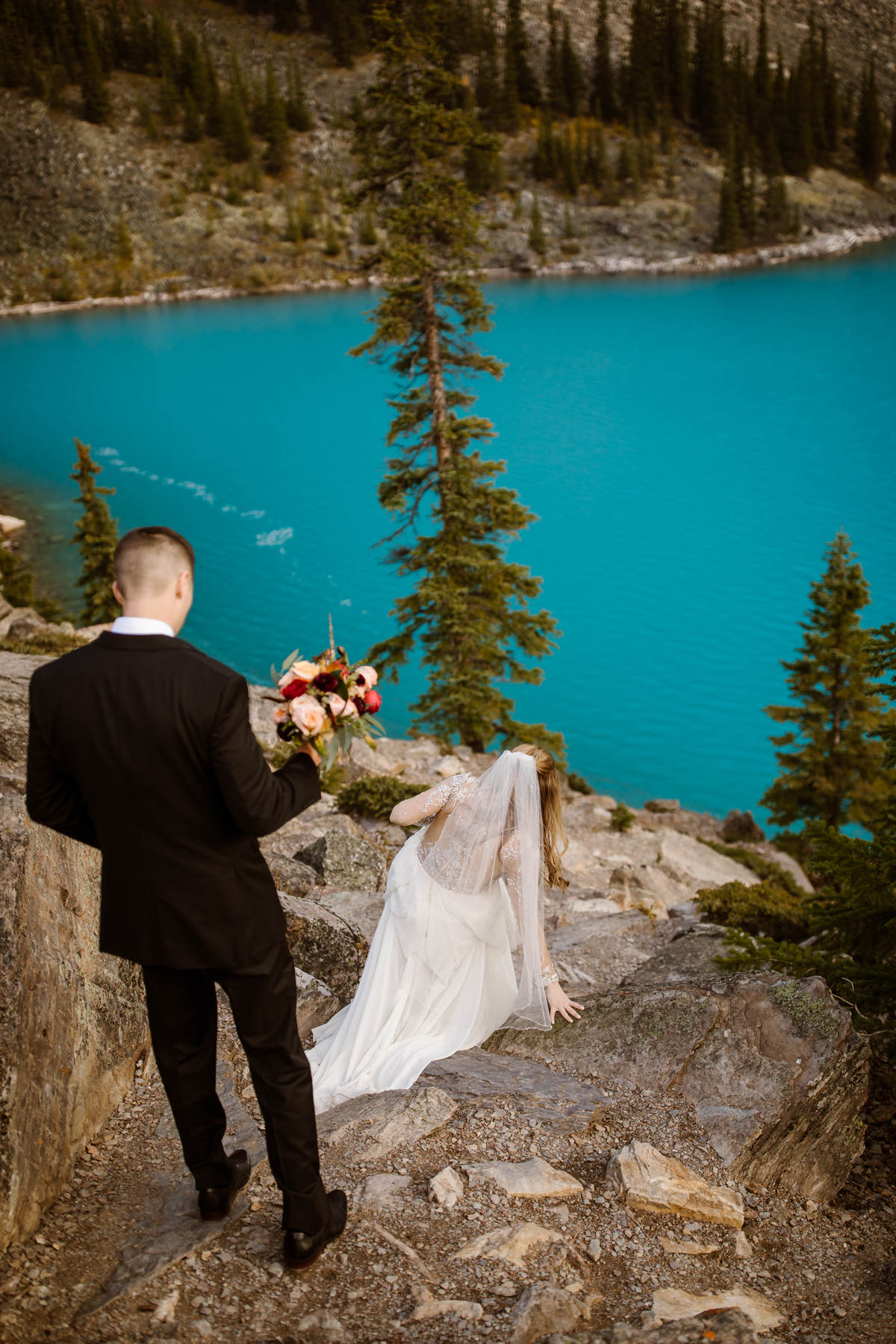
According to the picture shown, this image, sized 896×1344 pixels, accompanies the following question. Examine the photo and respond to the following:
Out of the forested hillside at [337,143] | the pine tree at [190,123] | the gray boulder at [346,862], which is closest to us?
the gray boulder at [346,862]

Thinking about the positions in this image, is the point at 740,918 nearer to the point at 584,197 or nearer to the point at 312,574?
the point at 312,574

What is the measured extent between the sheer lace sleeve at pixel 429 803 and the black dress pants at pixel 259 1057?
223 cm

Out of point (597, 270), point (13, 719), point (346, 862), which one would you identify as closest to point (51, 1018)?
point (346, 862)

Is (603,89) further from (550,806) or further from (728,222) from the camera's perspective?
(550,806)

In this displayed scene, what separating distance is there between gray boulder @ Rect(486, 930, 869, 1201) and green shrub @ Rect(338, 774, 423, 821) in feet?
23.2

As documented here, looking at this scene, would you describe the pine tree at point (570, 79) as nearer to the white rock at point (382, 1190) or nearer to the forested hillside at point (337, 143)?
the forested hillside at point (337, 143)

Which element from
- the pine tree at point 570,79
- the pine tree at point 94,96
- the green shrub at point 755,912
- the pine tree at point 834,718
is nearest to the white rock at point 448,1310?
the green shrub at point 755,912

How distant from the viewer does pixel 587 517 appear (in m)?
42.1

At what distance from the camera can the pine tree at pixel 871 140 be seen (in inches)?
4830

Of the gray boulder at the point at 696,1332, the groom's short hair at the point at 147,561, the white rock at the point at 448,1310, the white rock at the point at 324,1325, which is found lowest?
the white rock at the point at 448,1310

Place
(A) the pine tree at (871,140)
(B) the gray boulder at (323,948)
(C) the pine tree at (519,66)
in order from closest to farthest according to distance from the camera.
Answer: (B) the gray boulder at (323,948) → (A) the pine tree at (871,140) → (C) the pine tree at (519,66)

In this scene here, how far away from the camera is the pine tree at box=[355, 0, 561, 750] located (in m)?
16.8

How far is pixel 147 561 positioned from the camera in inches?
130

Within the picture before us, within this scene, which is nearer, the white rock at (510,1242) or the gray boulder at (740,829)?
the white rock at (510,1242)
